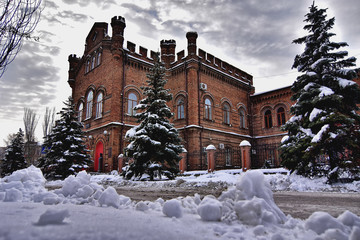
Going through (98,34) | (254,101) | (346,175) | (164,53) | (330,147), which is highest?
(98,34)

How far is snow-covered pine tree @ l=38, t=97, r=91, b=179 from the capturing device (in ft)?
46.2

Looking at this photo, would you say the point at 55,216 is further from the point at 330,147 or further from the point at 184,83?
the point at 184,83

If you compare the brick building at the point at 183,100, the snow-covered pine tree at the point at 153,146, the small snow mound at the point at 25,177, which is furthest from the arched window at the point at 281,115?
the small snow mound at the point at 25,177

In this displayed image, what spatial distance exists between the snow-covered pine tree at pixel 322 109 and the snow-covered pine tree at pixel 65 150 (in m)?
12.2

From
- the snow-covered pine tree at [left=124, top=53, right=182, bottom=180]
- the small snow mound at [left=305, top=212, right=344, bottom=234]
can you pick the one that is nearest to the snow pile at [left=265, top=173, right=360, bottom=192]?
the snow-covered pine tree at [left=124, top=53, right=182, bottom=180]

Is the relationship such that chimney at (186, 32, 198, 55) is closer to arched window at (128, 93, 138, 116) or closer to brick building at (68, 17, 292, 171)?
brick building at (68, 17, 292, 171)

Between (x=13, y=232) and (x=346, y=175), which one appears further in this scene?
(x=346, y=175)

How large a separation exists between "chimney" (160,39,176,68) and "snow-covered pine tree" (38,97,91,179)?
930 centimetres

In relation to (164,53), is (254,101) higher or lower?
lower

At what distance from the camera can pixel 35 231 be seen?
1.25 meters

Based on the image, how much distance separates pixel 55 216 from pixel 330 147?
333 inches

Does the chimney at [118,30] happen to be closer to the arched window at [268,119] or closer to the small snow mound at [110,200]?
the arched window at [268,119]

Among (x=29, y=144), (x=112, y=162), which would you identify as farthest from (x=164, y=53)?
(x=29, y=144)

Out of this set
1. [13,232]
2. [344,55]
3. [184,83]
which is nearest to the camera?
[13,232]
